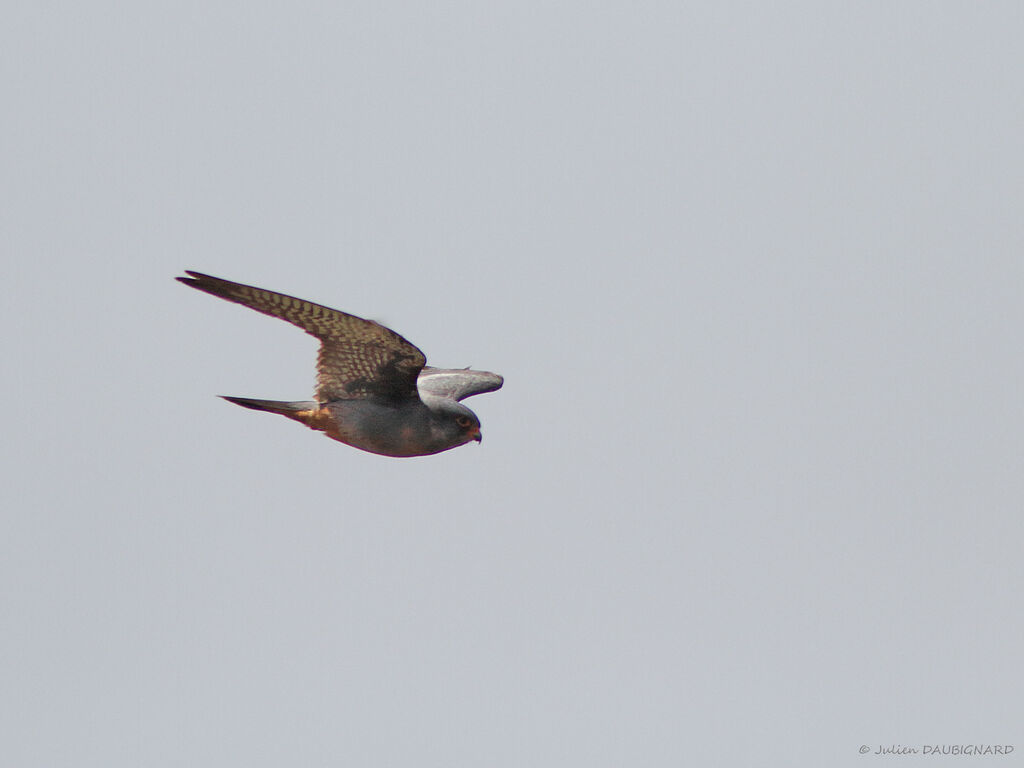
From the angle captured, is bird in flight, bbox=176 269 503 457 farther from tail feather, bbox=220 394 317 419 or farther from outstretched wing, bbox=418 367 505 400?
outstretched wing, bbox=418 367 505 400

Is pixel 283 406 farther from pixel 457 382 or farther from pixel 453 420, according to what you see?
pixel 457 382

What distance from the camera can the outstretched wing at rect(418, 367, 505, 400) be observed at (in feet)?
53.0

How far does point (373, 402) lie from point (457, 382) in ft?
10.9

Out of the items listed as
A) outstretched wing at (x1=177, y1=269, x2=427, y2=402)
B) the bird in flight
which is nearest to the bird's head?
the bird in flight

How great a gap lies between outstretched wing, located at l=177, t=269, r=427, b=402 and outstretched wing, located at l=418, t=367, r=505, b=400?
2809 mm

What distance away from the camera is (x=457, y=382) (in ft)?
53.9

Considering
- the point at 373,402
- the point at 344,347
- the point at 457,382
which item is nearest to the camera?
the point at 344,347

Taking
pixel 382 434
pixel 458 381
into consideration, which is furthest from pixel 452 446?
pixel 458 381

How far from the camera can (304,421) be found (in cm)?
1341

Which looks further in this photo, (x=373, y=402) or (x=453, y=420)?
(x=453, y=420)

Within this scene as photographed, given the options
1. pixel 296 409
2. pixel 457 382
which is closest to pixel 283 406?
pixel 296 409

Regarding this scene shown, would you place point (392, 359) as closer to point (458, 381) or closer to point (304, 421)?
point (304, 421)

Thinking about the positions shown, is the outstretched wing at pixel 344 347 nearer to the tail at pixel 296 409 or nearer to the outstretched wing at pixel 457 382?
the tail at pixel 296 409

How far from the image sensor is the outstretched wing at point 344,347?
11.4m
